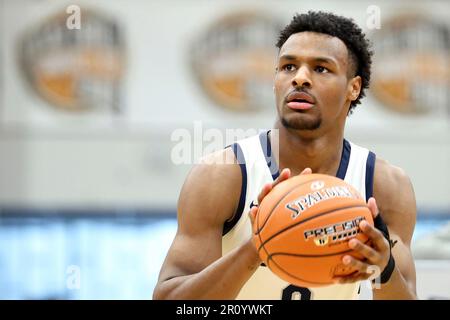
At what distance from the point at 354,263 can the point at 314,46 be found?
1069mm

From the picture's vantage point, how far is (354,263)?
2.88 meters

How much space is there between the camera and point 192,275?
10.7 feet

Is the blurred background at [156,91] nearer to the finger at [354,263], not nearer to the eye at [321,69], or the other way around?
the eye at [321,69]

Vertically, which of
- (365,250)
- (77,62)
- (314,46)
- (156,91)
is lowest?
(365,250)

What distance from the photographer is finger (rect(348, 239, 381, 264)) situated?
112 inches

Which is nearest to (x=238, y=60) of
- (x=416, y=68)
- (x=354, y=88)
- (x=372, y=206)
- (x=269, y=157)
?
(x=416, y=68)

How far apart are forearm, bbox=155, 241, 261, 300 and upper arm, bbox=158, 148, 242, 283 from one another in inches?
3.8

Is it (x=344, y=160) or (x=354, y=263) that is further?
(x=344, y=160)

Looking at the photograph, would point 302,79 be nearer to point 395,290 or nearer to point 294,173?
point 294,173

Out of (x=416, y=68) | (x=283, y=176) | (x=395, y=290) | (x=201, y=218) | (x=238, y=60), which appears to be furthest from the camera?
(x=416, y=68)

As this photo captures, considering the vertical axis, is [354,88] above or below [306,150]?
above

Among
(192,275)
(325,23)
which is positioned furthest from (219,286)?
(325,23)

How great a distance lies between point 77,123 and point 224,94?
6.05 feet

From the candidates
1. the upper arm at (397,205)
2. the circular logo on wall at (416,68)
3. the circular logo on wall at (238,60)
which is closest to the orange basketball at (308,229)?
the upper arm at (397,205)
